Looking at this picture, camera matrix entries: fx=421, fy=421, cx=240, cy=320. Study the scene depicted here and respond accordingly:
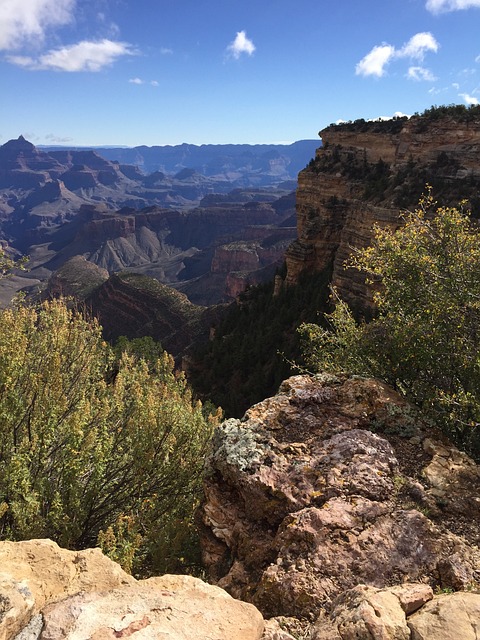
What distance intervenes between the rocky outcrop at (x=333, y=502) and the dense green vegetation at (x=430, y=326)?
5.29ft

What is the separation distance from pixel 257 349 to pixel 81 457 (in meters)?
40.2

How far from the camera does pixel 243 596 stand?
716 centimetres

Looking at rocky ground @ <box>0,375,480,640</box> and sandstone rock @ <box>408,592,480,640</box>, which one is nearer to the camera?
sandstone rock @ <box>408,592,480,640</box>

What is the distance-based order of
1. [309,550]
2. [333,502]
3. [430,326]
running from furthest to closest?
[430,326]
[333,502]
[309,550]

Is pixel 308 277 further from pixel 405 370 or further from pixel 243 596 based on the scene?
pixel 243 596

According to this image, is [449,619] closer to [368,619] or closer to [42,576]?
[368,619]

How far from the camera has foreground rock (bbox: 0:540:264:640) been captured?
507 cm

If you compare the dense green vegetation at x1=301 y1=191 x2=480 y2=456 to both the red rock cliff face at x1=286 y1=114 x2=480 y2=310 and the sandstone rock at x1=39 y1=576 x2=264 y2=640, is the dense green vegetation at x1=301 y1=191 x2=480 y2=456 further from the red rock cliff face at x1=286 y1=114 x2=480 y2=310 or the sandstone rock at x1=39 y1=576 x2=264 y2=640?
the red rock cliff face at x1=286 y1=114 x2=480 y2=310

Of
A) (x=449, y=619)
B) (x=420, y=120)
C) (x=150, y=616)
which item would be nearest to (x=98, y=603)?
(x=150, y=616)

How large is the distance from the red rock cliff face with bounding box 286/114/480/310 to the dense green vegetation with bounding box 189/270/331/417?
3.91 m

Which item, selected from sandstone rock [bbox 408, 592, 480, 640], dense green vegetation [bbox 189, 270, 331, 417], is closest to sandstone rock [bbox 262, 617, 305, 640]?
sandstone rock [bbox 408, 592, 480, 640]

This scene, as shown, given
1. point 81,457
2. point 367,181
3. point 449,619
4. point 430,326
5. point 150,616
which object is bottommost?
point 81,457

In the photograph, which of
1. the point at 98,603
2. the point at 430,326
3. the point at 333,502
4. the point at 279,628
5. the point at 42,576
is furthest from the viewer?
the point at 430,326

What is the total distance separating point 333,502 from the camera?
781 centimetres
